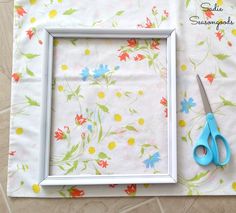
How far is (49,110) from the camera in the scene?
58cm

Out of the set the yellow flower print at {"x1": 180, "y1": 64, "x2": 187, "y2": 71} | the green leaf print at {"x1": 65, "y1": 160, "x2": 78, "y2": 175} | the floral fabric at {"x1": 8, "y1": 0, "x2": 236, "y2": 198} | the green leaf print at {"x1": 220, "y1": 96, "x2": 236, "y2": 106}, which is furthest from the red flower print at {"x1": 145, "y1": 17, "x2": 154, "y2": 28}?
the green leaf print at {"x1": 65, "y1": 160, "x2": 78, "y2": 175}

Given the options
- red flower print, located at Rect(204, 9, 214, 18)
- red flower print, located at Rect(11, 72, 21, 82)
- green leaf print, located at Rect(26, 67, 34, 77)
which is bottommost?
red flower print, located at Rect(11, 72, 21, 82)

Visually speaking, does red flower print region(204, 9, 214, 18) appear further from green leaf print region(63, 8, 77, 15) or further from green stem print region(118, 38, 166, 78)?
green leaf print region(63, 8, 77, 15)

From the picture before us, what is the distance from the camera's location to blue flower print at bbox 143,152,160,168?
0.59 metres

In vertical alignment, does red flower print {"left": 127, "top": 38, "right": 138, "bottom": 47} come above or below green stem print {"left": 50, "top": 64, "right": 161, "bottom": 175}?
above

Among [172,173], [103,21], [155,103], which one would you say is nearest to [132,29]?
[103,21]

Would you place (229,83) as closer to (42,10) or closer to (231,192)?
(231,192)

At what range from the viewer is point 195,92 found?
613mm

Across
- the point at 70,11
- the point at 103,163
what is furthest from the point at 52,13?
the point at 103,163

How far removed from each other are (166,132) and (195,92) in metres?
0.11

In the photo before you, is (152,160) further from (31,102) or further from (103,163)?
(31,102)

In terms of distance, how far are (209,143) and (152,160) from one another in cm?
13

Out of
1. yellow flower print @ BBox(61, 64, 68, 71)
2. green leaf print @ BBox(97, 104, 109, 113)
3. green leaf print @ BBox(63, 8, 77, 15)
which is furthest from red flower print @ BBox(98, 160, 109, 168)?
green leaf print @ BBox(63, 8, 77, 15)

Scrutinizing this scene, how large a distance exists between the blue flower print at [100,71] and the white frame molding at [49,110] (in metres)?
0.07
